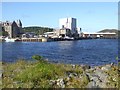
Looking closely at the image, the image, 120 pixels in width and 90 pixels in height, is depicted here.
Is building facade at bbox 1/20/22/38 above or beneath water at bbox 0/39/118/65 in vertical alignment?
above

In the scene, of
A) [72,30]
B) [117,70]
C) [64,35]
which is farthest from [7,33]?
[117,70]

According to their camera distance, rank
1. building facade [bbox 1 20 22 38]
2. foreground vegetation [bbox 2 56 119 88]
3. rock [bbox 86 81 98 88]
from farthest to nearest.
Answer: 1. building facade [bbox 1 20 22 38]
2. foreground vegetation [bbox 2 56 119 88]
3. rock [bbox 86 81 98 88]

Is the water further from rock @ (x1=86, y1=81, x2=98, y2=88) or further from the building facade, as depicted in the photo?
the building facade

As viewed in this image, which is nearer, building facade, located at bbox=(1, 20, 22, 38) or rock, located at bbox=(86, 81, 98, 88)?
rock, located at bbox=(86, 81, 98, 88)

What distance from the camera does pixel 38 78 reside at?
26.5ft

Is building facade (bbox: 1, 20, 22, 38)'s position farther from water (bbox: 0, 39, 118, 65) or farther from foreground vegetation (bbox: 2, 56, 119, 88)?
foreground vegetation (bbox: 2, 56, 119, 88)

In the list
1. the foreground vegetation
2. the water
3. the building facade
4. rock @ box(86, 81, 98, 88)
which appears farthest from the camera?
the building facade

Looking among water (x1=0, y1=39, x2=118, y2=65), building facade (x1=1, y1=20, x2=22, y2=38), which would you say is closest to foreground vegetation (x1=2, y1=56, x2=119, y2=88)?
water (x1=0, y1=39, x2=118, y2=65)

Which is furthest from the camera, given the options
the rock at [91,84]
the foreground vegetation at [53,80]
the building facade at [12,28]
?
the building facade at [12,28]

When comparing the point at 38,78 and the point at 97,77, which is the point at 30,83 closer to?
the point at 38,78

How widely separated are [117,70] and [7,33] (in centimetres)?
14931

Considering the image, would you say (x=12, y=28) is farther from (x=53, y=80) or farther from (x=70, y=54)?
(x=53, y=80)

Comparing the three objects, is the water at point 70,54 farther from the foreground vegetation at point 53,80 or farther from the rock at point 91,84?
the rock at point 91,84

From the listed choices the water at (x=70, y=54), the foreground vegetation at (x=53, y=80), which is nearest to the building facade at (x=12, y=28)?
the water at (x=70, y=54)
